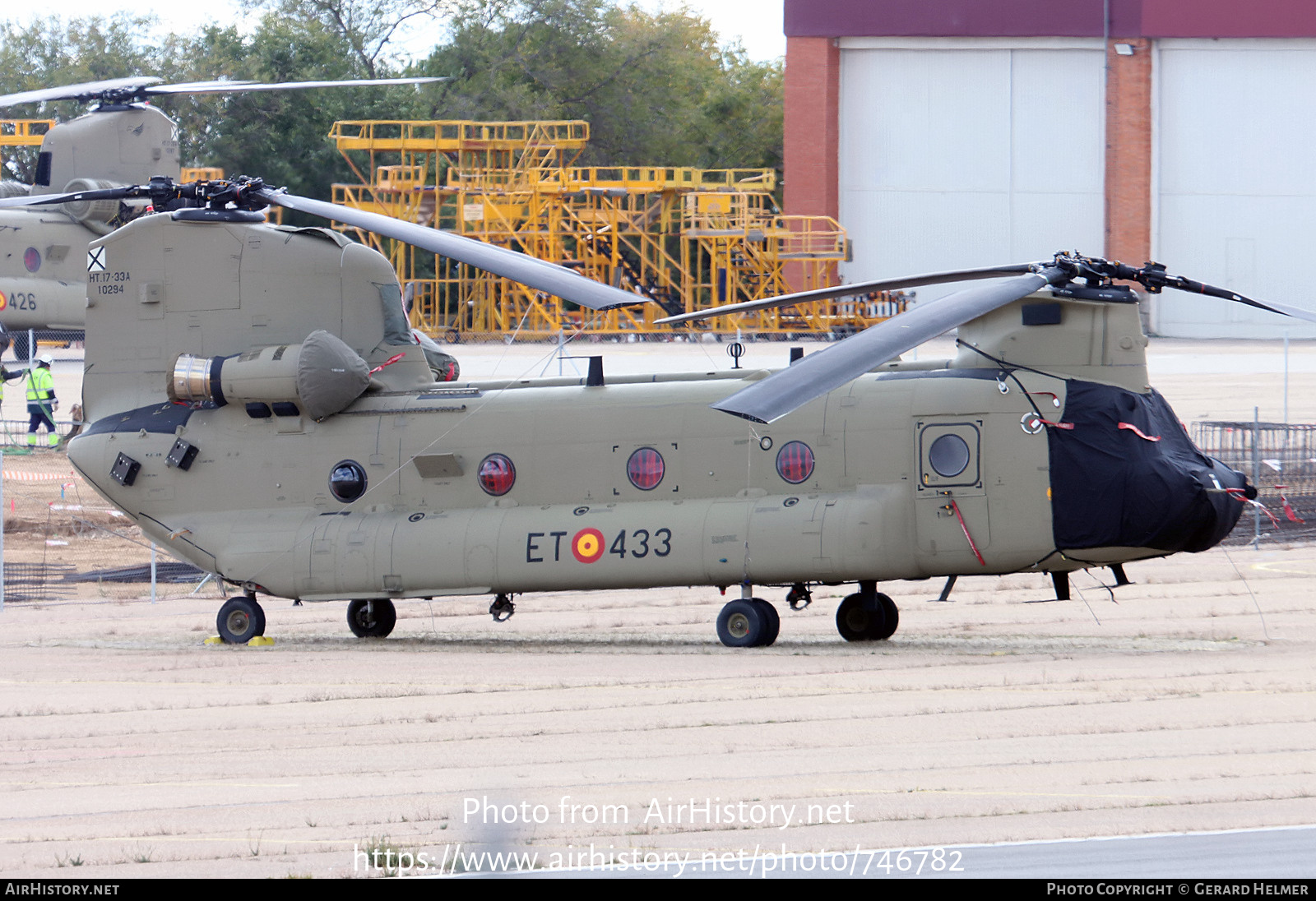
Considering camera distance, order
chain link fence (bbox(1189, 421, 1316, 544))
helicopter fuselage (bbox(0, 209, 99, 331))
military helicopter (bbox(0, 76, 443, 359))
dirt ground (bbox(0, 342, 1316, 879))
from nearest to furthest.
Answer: dirt ground (bbox(0, 342, 1316, 879))
chain link fence (bbox(1189, 421, 1316, 544))
military helicopter (bbox(0, 76, 443, 359))
helicopter fuselage (bbox(0, 209, 99, 331))

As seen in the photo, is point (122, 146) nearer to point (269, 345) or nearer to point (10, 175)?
point (269, 345)

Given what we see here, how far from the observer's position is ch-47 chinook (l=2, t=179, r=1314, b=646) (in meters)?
13.5

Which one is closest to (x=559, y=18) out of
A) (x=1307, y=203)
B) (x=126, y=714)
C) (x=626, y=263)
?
(x=626, y=263)

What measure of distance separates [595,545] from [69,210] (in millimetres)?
25383

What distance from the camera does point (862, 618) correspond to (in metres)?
14.9

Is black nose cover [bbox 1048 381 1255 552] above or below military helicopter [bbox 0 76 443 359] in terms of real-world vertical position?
below

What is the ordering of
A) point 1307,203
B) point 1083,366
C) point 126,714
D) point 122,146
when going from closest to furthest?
1. point 126,714
2. point 1083,366
3. point 122,146
4. point 1307,203

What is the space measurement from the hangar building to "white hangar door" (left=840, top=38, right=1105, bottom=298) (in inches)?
2.3

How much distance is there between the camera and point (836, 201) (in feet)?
184

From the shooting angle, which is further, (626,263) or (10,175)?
(10,175)

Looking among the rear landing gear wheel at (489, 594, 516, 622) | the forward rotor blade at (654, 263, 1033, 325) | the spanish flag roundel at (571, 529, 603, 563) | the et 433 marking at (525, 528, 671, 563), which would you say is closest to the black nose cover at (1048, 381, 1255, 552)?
the forward rotor blade at (654, 263, 1033, 325)

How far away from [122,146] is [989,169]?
1157 inches

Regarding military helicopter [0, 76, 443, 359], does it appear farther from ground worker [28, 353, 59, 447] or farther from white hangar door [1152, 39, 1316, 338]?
white hangar door [1152, 39, 1316, 338]

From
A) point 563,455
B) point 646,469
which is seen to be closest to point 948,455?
point 646,469
